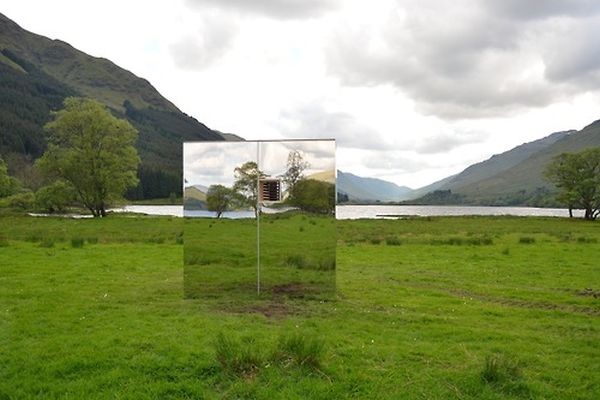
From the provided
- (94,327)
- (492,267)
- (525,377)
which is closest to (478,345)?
(525,377)

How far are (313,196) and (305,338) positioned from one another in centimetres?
559

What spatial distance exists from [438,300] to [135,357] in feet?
28.7

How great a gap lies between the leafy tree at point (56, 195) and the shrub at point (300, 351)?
6292cm

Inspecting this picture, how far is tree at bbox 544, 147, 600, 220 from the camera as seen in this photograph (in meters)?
76.4

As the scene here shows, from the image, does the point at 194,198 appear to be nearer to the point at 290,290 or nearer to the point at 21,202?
the point at 290,290

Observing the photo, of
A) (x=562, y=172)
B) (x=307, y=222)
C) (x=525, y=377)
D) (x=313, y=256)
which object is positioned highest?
(x=562, y=172)

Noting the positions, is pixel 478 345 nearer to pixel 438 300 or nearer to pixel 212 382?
pixel 438 300

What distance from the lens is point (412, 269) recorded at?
20.9 metres

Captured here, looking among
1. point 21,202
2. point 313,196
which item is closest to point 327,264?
point 313,196

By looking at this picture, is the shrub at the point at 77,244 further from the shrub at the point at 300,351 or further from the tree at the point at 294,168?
the shrub at the point at 300,351

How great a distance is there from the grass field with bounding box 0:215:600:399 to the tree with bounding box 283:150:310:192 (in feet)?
10.8

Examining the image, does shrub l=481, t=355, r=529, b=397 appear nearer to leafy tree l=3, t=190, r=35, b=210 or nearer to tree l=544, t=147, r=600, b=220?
leafy tree l=3, t=190, r=35, b=210

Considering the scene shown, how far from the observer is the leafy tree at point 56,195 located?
211 feet

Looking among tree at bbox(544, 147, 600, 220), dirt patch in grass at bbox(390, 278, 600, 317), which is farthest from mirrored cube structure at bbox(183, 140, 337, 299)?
tree at bbox(544, 147, 600, 220)
